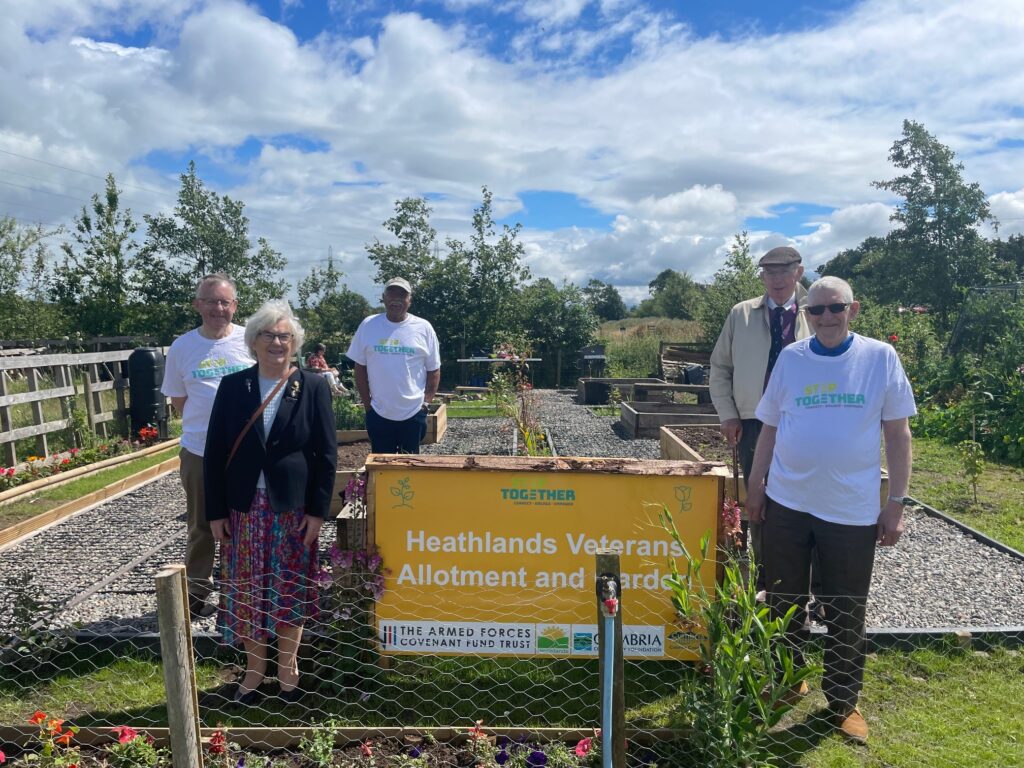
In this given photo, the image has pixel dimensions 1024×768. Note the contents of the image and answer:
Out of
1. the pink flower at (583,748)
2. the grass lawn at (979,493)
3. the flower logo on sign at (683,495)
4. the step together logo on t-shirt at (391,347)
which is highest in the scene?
the step together logo on t-shirt at (391,347)

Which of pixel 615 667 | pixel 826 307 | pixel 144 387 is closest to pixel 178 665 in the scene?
pixel 615 667

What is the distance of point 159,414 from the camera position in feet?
34.2

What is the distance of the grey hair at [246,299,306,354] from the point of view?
10.5ft

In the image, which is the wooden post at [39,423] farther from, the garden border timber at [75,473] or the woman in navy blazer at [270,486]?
the woman in navy blazer at [270,486]

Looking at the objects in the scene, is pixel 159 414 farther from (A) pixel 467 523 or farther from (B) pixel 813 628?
(B) pixel 813 628

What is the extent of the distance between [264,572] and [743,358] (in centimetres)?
275

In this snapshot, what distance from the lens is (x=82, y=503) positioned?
23.1 feet

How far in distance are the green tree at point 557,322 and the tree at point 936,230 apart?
34.7ft

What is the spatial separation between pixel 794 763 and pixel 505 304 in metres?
21.0

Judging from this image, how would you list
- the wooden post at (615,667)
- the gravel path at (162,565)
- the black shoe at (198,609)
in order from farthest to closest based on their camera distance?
the gravel path at (162,565)
the black shoe at (198,609)
the wooden post at (615,667)

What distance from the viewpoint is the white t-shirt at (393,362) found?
16.8ft

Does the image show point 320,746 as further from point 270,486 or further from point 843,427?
point 843,427

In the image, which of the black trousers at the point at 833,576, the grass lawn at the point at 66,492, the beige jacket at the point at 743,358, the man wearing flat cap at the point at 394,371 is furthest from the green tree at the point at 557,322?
the black trousers at the point at 833,576

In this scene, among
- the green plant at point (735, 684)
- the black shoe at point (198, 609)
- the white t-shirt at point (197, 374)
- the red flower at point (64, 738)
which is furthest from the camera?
the black shoe at point (198, 609)
